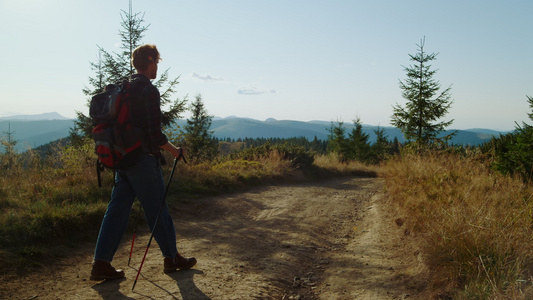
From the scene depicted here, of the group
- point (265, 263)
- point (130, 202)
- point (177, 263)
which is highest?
point (130, 202)

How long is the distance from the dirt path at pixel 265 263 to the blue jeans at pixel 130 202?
0.37m

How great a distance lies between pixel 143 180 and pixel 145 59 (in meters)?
1.22

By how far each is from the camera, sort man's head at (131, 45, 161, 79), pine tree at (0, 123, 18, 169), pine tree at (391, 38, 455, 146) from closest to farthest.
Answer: man's head at (131, 45, 161, 79), pine tree at (0, 123, 18, 169), pine tree at (391, 38, 455, 146)

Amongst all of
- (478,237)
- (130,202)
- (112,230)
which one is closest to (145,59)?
(130,202)

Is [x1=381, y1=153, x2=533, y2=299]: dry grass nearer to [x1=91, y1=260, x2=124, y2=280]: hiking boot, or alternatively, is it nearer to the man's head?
[x1=91, y1=260, x2=124, y2=280]: hiking boot

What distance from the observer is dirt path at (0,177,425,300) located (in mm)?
3256

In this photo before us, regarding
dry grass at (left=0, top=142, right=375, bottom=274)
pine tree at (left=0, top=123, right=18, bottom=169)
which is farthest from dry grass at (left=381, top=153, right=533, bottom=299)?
pine tree at (left=0, top=123, right=18, bottom=169)

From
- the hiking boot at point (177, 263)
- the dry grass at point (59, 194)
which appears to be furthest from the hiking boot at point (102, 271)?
the dry grass at point (59, 194)

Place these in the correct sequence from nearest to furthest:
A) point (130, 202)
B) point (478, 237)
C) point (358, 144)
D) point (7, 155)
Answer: point (478, 237) < point (130, 202) < point (7, 155) < point (358, 144)

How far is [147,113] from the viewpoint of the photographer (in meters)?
3.30

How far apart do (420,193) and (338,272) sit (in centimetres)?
281

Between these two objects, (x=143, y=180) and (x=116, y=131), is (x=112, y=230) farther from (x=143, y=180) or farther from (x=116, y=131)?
(x=116, y=131)

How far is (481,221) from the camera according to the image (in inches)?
142

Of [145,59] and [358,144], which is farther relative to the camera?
[358,144]
